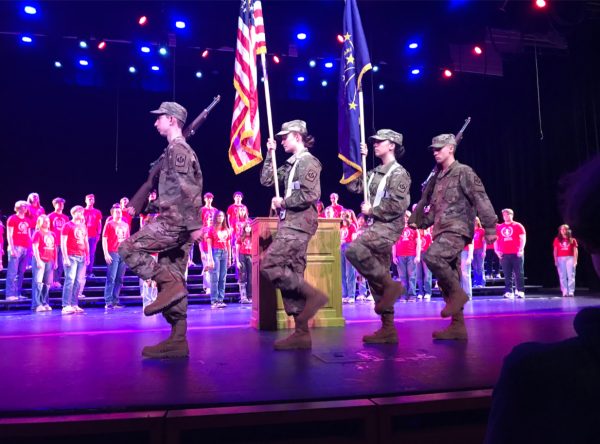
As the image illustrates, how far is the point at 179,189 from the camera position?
4.36 metres

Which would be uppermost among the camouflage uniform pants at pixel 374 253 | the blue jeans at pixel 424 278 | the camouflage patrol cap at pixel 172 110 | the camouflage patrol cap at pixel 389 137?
the camouflage patrol cap at pixel 172 110

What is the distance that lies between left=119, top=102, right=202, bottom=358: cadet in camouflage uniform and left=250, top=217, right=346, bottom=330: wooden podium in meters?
2.13

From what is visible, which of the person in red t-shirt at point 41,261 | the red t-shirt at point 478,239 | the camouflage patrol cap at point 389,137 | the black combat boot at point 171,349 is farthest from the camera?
the red t-shirt at point 478,239

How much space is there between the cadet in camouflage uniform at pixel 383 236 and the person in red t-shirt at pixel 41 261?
25.0ft

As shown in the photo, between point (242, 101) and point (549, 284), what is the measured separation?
14.1 meters

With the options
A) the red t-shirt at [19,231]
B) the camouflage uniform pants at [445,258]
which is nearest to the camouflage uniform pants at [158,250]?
the camouflage uniform pants at [445,258]

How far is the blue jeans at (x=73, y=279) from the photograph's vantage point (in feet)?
32.1

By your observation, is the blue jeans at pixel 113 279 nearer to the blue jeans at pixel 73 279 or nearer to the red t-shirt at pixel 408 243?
the blue jeans at pixel 73 279

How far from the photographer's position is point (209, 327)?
6684mm

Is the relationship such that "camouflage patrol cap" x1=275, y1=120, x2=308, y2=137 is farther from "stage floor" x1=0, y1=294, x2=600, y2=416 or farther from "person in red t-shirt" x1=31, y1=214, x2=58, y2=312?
"person in red t-shirt" x1=31, y1=214, x2=58, y2=312

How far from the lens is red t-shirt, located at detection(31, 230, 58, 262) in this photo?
10.1 m

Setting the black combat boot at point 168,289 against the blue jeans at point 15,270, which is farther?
the blue jeans at point 15,270

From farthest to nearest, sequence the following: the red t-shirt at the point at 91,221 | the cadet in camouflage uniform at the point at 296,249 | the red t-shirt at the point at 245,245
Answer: the red t-shirt at the point at 91,221
the red t-shirt at the point at 245,245
the cadet in camouflage uniform at the point at 296,249

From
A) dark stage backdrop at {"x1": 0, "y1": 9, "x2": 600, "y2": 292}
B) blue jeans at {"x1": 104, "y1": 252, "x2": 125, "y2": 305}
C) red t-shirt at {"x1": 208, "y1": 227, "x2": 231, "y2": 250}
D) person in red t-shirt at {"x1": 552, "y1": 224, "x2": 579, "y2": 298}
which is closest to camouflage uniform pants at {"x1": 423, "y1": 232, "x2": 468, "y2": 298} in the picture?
red t-shirt at {"x1": 208, "y1": 227, "x2": 231, "y2": 250}
